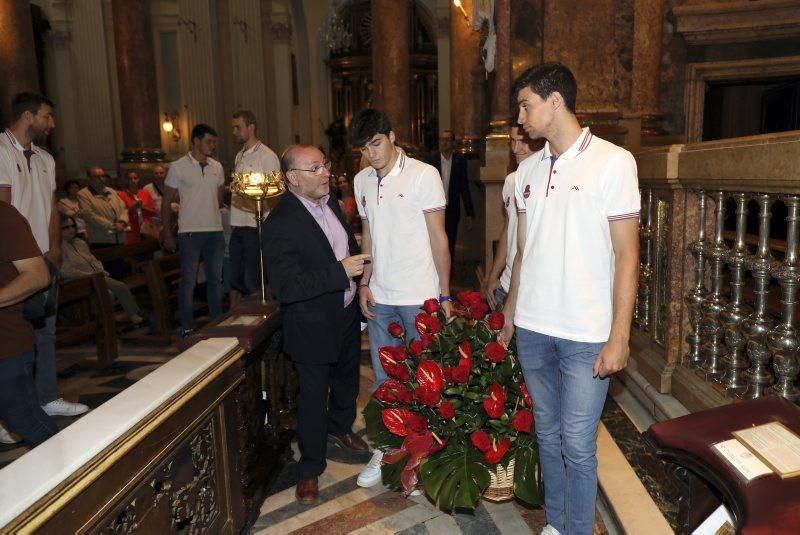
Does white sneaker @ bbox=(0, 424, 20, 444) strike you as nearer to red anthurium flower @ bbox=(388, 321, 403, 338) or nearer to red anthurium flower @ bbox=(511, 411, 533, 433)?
red anthurium flower @ bbox=(388, 321, 403, 338)

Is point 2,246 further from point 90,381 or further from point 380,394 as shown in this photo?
point 90,381

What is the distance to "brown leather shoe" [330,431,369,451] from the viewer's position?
12.0ft

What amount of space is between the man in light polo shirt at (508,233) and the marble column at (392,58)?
18.6ft

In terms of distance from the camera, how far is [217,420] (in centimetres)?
248

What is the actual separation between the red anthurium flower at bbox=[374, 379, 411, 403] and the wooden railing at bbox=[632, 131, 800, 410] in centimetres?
135

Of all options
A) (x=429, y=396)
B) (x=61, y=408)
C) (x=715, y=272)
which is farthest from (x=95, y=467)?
(x=61, y=408)

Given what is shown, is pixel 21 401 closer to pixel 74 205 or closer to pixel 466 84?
pixel 74 205

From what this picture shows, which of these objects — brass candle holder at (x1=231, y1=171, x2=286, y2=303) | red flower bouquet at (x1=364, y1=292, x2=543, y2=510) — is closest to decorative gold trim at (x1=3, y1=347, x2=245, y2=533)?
red flower bouquet at (x1=364, y1=292, x2=543, y2=510)

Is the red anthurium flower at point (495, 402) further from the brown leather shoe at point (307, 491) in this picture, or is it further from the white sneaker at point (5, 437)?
the white sneaker at point (5, 437)

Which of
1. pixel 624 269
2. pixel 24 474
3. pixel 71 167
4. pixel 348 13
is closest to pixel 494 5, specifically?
pixel 624 269

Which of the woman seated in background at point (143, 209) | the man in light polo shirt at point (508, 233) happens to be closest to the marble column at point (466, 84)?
the woman seated in background at point (143, 209)

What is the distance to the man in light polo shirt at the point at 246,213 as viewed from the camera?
5.58 meters

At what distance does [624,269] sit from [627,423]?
1604 mm

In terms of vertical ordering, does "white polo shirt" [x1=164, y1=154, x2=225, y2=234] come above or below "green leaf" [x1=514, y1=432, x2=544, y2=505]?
above
